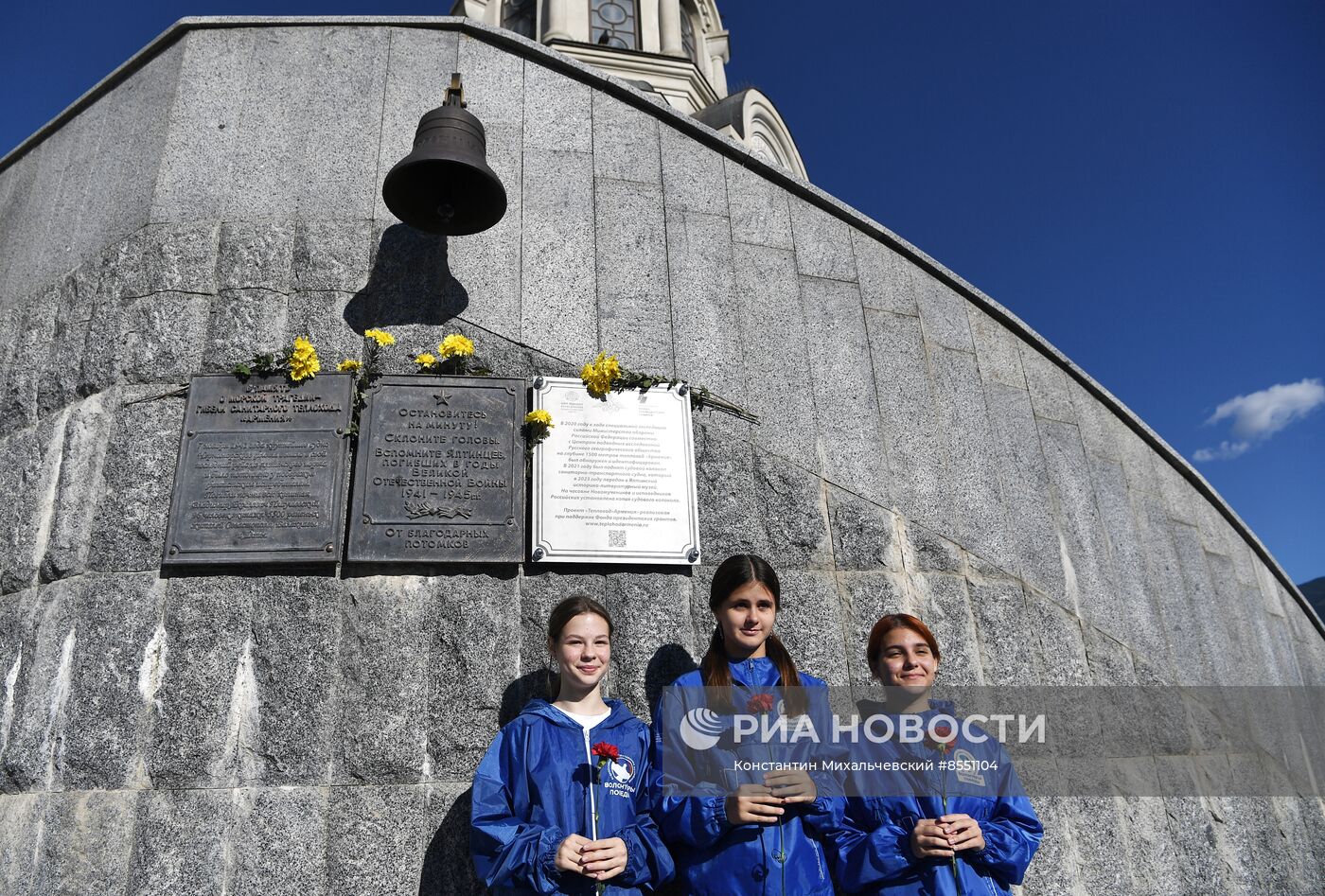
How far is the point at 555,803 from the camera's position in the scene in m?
3.24

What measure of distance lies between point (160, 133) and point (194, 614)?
315cm

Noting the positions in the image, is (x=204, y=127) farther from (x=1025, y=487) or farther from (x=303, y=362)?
(x=1025, y=487)

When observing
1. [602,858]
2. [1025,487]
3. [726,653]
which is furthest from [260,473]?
[1025,487]

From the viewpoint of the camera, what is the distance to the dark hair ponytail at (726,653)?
3.55 metres

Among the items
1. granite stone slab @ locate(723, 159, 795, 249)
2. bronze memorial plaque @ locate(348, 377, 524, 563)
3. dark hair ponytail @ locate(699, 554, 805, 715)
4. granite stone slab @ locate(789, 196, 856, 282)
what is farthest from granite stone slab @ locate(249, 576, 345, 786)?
granite stone slab @ locate(789, 196, 856, 282)

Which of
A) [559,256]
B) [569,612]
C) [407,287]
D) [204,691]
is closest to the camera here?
[569,612]

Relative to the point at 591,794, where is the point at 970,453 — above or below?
above

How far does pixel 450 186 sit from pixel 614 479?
1.89 m

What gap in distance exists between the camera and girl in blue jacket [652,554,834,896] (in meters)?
3.10

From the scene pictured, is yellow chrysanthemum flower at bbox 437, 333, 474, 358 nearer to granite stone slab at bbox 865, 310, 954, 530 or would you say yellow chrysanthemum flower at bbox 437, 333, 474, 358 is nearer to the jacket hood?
the jacket hood

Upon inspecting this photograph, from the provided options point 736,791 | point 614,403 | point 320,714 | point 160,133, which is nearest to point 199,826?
point 320,714

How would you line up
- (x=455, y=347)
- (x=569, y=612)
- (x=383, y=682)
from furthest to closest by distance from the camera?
(x=455, y=347)
(x=383, y=682)
(x=569, y=612)

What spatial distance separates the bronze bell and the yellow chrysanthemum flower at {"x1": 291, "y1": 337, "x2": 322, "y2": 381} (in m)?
0.88

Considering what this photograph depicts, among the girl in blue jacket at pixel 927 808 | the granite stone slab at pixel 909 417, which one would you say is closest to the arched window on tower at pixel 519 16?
the granite stone slab at pixel 909 417
